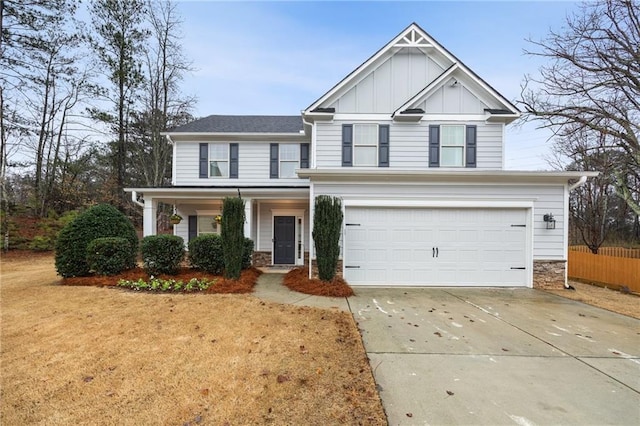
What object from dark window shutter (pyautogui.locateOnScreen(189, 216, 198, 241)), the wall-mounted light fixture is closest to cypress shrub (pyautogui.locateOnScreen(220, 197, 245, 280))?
dark window shutter (pyautogui.locateOnScreen(189, 216, 198, 241))

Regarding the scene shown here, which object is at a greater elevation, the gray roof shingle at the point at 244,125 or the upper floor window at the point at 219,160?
the gray roof shingle at the point at 244,125

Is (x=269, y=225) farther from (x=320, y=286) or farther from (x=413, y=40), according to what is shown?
(x=413, y=40)

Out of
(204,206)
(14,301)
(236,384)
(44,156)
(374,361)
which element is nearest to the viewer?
(236,384)

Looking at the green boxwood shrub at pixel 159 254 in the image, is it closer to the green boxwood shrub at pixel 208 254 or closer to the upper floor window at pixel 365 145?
the green boxwood shrub at pixel 208 254

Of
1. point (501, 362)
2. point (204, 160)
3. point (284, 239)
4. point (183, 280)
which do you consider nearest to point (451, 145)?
point (284, 239)

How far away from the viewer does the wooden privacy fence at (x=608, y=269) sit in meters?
9.01

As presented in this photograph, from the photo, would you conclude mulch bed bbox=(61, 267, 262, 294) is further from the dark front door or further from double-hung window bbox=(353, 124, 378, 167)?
double-hung window bbox=(353, 124, 378, 167)

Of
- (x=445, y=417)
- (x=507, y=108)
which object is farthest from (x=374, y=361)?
(x=507, y=108)

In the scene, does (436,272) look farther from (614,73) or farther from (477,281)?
(614,73)

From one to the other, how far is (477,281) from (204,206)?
10.7 metres

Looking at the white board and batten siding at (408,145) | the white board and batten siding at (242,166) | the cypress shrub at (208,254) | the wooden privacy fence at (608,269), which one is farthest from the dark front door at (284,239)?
the wooden privacy fence at (608,269)

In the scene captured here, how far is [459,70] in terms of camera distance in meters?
10.1

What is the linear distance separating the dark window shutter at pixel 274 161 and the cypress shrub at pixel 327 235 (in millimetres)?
4956

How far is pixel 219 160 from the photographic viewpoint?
1267 cm
